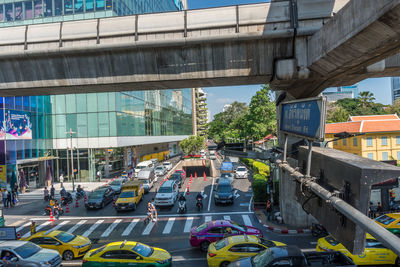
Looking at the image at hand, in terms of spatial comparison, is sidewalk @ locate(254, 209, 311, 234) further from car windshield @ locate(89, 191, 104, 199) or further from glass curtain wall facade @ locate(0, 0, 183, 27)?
glass curtain wall facade @ locate(0, 0, 183, 27)

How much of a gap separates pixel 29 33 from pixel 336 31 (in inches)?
491

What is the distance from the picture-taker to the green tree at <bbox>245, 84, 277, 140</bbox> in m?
39.8

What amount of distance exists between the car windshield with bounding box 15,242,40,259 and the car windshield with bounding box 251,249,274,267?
8654 mm

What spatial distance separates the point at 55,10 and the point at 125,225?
109 ft

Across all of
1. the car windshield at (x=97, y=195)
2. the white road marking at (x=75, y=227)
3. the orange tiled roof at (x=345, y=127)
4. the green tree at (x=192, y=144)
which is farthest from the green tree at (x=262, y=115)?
the white road marking at (x=75, y=227)

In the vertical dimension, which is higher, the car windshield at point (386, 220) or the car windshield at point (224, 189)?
the car windshield at point (386, 220)

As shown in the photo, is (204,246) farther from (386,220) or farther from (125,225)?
(386,220)

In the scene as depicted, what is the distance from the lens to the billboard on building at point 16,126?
1150 inches

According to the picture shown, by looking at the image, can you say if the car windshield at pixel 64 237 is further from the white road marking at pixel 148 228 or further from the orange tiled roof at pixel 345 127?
the orange tiled roof at pixel 345 127

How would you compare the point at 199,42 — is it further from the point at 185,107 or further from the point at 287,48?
the point at 185,107

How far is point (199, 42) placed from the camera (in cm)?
1122

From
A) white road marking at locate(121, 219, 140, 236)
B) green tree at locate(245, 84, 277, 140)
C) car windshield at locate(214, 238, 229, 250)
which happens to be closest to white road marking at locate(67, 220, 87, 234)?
white road marking at locate(121, 219, 140, 236)

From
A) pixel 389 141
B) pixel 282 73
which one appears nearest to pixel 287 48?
pixel 282 73

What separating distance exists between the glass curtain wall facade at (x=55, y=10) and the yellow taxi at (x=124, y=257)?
3269 cm
